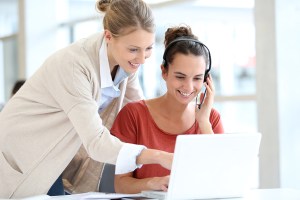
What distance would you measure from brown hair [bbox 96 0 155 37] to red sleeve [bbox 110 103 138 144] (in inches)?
14.2

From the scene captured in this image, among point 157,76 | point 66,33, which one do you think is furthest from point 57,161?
point 66,33

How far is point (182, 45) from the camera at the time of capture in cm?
215

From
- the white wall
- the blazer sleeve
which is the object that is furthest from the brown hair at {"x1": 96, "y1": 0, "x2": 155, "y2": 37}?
the white wall

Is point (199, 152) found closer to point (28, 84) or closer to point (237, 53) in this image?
point (28, 84)

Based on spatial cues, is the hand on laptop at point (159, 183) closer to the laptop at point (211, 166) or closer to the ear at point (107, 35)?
the laptop at point (211, 166)

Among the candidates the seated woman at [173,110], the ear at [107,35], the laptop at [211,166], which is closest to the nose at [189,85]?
the seated woman at [173,110]

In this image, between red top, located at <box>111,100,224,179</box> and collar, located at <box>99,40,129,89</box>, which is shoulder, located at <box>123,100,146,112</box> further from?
collar, located at <box>99,40,129,89</box>

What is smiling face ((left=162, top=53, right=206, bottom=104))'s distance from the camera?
211 cm

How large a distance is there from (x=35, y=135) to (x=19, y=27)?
388 centimetres

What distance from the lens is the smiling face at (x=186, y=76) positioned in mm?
2107

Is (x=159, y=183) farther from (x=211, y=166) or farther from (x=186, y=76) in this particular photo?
(x=186, y=76)

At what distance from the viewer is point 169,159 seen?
1.71m

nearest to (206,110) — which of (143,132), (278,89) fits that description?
(143,132)

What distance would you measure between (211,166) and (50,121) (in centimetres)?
57
